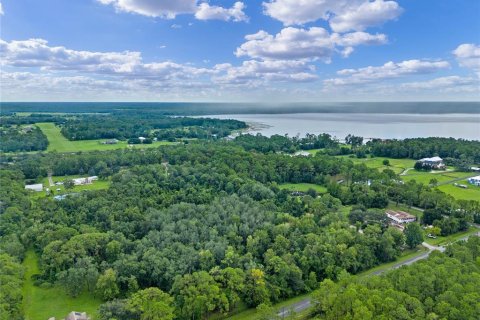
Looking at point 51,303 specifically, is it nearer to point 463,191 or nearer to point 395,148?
point 463,191

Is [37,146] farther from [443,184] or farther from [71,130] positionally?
[443,184]

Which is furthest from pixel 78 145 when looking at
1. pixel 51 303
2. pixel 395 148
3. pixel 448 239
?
pixel 448 239

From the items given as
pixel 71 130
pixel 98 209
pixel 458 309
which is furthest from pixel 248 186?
pixel 71 130

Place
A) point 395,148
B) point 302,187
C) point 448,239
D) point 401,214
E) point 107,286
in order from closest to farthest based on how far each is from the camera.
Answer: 1. point 107,286
2. point 448,239
3. point 401,214
4. point 302,187
5. point 395,148

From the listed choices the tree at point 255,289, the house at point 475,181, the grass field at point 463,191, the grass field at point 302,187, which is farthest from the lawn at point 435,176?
the tree at point 255,289

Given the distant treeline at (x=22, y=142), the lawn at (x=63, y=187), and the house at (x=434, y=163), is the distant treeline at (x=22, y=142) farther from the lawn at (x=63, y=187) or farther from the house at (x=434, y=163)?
the house at (x=434, y=163)
